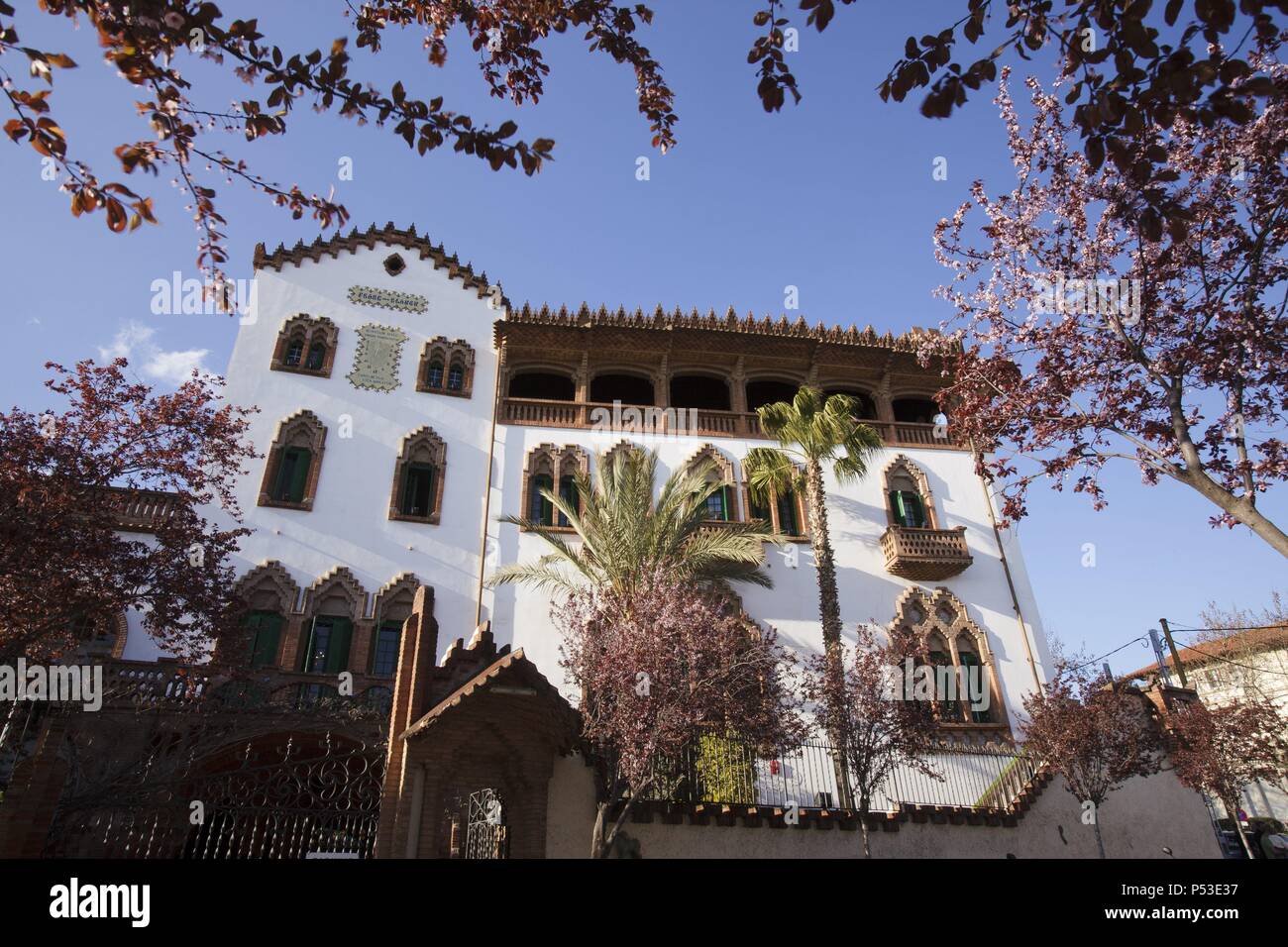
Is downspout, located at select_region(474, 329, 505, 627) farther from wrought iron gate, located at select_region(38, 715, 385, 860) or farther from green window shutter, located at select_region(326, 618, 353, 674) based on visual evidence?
wrought iron gate, located at select_region(38, 715, 385, 860)

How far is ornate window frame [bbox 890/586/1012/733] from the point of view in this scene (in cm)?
1984

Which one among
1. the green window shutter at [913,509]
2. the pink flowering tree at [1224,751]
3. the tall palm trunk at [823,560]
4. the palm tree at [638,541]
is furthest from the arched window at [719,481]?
the pink flowering tree at [1224,751]

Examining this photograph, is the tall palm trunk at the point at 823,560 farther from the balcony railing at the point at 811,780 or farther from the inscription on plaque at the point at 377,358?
the inscription on plaque at the point at 377,358

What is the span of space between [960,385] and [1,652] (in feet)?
47.5

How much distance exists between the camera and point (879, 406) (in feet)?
83.9

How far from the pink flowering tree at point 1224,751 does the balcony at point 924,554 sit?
662cm

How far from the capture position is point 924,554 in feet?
69.5

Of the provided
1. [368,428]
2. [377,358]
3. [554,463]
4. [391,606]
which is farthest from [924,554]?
[377,358]

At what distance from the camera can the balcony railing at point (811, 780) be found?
1319 centimetres

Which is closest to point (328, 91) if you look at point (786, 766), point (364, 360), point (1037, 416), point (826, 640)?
point (1037, 416)

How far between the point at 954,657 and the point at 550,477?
1233 centimetres

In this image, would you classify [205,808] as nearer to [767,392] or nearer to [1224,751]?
[1224,751]

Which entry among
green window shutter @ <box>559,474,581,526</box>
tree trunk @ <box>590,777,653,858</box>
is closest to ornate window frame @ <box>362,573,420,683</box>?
green window shutter @ <box>559,474,581,526</box>
